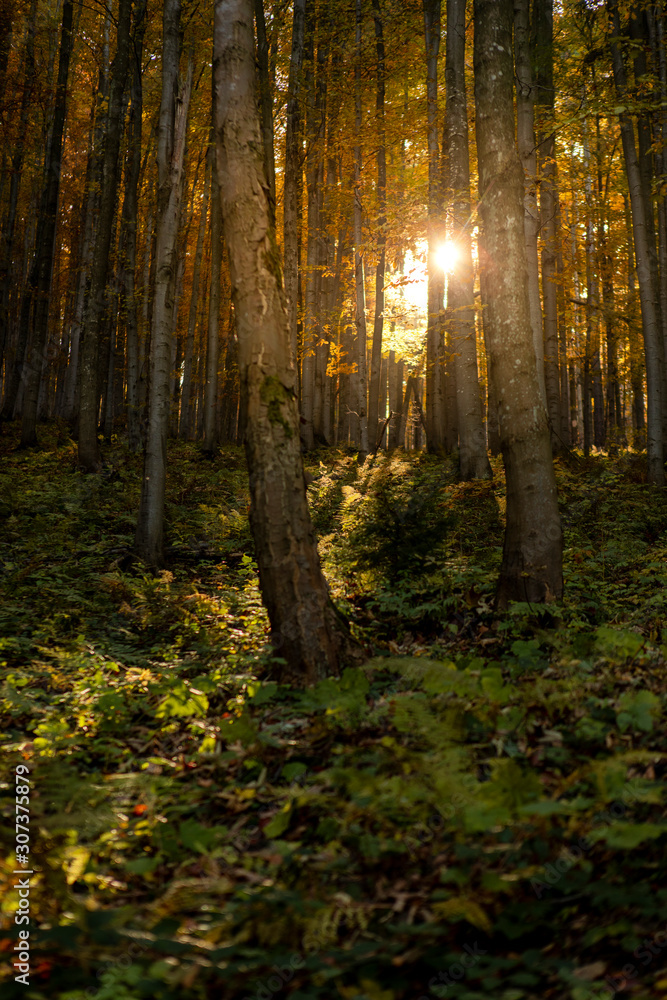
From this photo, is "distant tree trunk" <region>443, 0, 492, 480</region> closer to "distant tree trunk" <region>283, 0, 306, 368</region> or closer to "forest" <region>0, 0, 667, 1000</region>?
"forest" <region>0, 0, 667, 1000</region>

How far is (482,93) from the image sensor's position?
18.1ft

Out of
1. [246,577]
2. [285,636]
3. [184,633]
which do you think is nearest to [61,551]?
[246,577]

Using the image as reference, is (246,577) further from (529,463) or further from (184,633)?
(529,463)

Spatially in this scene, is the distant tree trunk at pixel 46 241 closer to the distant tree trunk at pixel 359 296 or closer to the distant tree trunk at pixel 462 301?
the distant tree trunk at pixel 359 296

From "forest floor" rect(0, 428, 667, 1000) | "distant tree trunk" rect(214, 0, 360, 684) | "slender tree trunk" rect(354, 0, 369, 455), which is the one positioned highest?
"slender tree trunk" rect(354, 0, 369, 455)

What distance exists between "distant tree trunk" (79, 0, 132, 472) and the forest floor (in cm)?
647

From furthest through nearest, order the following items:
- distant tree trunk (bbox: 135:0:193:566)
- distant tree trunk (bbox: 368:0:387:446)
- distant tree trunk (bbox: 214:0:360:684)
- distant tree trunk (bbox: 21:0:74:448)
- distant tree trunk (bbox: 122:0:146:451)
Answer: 1. distant tree trunk (bbox: 368:0:387:446)
2. distant tree trunk (bbox: 21:0:74:448)
3. distant tree trunk (bbox: 122:0:146:451)
4. distant tree trunk (bbox: 135:0:193:566)
5. distant tree trunk (bbox: 214:0:360:684)

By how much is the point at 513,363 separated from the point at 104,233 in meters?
10.2

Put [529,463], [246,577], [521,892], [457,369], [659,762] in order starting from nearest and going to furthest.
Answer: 1. [521,892]
2. [659,762]
3. [529,463]
4. [246,577]
5. [457,369]

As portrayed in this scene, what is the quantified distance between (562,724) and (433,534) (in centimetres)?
307

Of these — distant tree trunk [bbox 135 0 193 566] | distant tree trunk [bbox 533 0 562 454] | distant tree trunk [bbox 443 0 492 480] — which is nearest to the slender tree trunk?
distant tree trunk [bbox 443 0 492 480]

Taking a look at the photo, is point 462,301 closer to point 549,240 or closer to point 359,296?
point 549,240

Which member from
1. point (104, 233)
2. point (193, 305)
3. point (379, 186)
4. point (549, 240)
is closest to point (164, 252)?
point (104, 233)

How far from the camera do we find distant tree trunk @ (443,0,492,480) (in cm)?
1120
